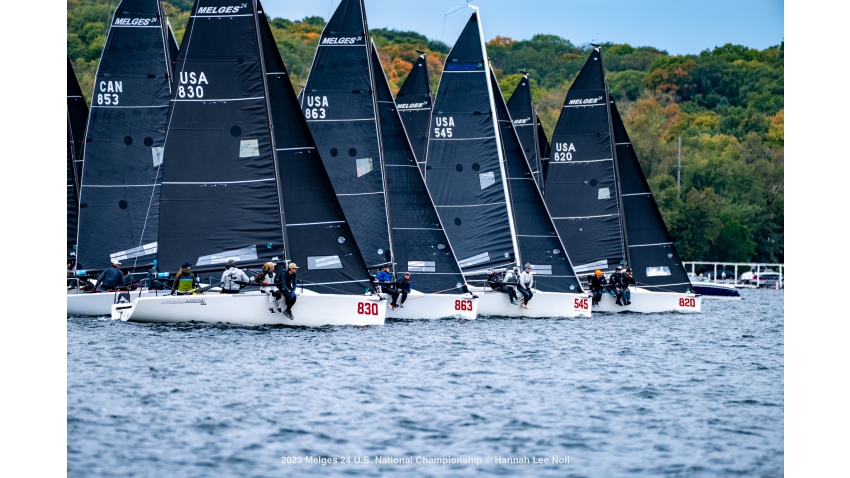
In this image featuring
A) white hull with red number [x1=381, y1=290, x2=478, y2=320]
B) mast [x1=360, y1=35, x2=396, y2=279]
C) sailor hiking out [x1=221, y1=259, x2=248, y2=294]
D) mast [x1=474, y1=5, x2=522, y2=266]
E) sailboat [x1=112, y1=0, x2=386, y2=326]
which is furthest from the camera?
mast [x1=474, y1=5, x2=522, y2=266]

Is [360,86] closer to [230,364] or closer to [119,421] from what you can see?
[230,364]

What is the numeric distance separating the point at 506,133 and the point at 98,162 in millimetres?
10093

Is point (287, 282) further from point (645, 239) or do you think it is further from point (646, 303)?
point (645, 239)

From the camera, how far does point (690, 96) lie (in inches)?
1410

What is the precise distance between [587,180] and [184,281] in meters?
14.6

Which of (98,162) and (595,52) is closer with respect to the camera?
(98,162)

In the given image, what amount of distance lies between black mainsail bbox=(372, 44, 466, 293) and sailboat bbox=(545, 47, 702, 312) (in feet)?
22.2

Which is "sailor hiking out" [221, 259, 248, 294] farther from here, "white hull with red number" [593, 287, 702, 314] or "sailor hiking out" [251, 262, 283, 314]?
"white hull with red number" [593, 287, 702, 314]

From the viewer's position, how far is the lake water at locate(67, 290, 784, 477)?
1116cm

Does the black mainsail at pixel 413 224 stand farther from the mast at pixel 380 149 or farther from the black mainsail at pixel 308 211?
the black mainsail at pixel 308 211

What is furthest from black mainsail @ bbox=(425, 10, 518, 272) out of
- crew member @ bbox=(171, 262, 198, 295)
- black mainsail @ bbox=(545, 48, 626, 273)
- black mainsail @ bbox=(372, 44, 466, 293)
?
crew member @ bbox=(171, 262, 198, 295)

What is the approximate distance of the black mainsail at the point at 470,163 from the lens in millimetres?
28391

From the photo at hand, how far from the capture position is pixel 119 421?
12.4 meters
